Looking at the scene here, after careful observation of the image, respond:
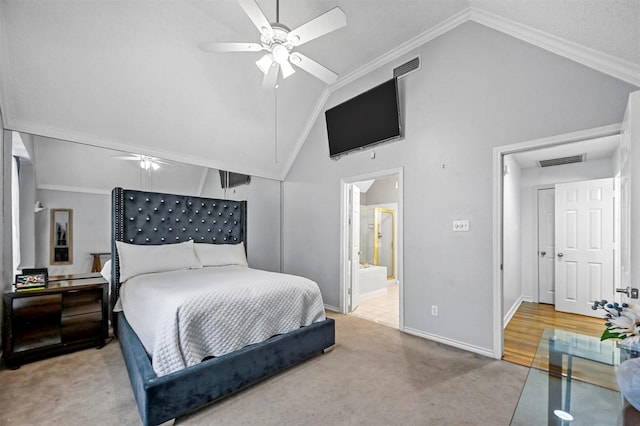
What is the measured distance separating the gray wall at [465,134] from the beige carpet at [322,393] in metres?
0.60

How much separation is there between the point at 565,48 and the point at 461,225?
1702mm

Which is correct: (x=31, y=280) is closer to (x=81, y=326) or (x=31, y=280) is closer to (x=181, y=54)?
(x=81, y=326)

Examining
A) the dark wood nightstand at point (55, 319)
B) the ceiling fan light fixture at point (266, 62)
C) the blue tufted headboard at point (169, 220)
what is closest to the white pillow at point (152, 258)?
the blue tufted headboard at point (169, 220)

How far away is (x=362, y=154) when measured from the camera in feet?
12.8

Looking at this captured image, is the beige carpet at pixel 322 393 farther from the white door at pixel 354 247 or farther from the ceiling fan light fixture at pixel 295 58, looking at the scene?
the ceiling fan light fixture at pixel 295 58

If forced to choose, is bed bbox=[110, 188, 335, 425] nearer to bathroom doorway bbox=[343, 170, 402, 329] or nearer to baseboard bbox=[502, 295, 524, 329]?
bathroom doorway bbox=[343, 170, 402, 329]

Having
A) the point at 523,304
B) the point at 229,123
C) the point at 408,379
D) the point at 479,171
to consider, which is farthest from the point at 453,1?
the point at 523,304

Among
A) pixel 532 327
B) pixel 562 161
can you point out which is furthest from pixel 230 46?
pixel 562 161

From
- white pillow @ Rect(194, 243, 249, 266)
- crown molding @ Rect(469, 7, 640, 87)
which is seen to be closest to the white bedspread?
white pillow @ Rect(194, 243, 249, 266)

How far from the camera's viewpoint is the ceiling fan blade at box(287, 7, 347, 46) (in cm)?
185

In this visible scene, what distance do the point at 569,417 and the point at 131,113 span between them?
4276 mm

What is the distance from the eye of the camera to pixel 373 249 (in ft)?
22.7

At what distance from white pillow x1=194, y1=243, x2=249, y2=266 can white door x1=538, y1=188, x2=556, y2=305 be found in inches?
199

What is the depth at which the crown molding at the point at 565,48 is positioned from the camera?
2055 millimetres
